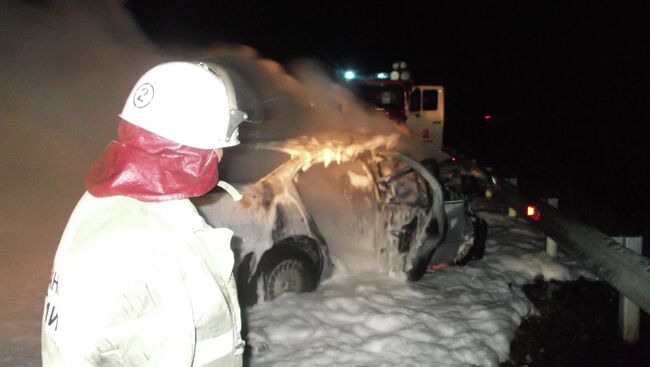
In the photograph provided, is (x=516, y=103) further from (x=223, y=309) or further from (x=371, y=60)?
(x=223, y=309)

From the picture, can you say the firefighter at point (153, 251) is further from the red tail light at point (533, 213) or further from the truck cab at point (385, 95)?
the truck cab at point (385, 95)

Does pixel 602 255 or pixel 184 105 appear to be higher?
pixel 184 105

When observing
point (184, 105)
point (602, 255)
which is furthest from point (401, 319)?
point (184, 105)

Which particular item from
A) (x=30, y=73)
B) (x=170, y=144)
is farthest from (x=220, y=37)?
(x=170, y=144)

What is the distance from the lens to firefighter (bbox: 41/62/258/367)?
1.33 m

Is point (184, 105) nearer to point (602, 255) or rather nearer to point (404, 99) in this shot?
point (602, 255)

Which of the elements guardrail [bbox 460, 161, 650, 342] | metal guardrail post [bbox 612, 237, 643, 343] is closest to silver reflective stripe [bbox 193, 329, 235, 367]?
guardrail [bbox 460, 161, 650, 342]

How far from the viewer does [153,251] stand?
4.55 ft

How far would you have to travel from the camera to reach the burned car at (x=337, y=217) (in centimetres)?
500

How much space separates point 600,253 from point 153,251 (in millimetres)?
4549

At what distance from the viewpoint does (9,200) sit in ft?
30.6

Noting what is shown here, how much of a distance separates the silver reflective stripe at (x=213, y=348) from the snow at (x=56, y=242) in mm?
2768

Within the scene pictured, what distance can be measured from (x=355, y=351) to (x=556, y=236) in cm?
299

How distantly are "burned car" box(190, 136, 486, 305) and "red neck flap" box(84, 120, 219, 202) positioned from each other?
297cm
